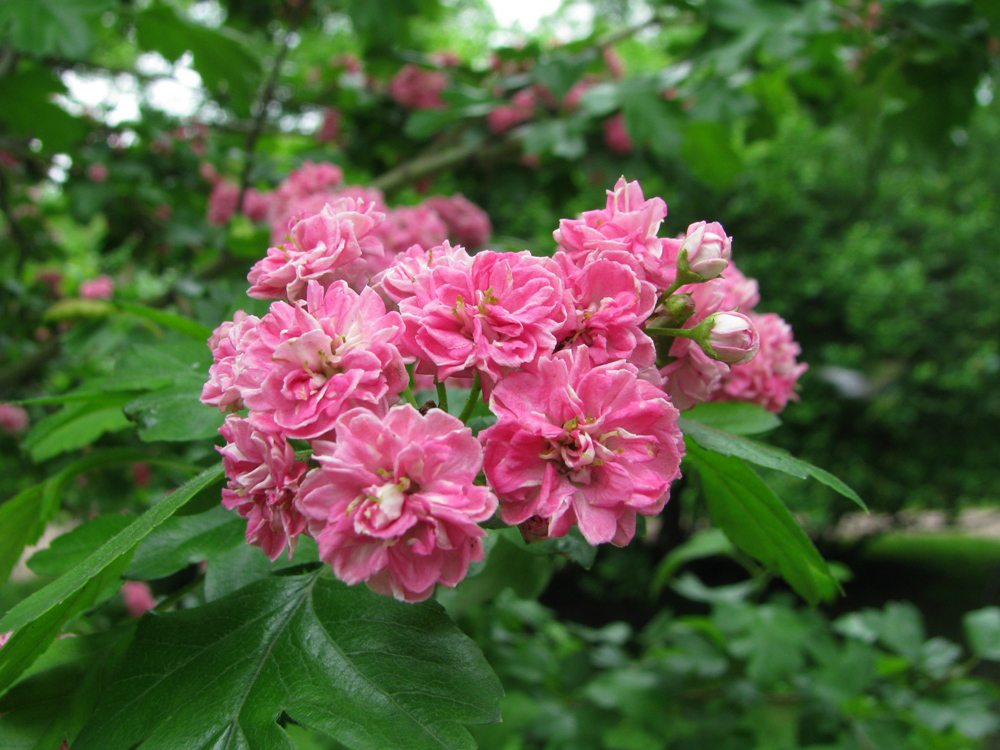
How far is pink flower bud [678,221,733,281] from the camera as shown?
0.84 m

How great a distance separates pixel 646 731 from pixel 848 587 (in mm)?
7991

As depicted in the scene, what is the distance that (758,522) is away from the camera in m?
0.98

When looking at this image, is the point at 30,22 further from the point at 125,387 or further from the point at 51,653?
the point at 51,653

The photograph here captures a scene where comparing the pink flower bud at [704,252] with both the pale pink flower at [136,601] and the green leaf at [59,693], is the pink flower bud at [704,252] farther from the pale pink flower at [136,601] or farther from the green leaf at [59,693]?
the pale pink flower at [136,601]

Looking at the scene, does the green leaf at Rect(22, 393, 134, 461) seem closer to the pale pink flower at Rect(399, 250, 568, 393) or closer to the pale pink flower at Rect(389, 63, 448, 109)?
the pale pink flower at Rect(399, 250, 568, 393)

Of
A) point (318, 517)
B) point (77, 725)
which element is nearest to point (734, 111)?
point (318, 517)

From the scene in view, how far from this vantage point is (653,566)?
29.3ft

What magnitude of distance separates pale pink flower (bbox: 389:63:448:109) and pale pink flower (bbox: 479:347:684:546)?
2.92 meters

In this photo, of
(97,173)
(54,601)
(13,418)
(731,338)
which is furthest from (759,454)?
(13,418)

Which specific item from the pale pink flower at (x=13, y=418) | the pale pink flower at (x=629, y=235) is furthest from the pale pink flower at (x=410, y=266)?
the pale pink flower at (x=13, y=418)

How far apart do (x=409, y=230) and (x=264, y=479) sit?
1408mm

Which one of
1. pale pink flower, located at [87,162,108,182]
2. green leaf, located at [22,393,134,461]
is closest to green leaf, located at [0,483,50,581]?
green leaf, located at [22,393,134,461]

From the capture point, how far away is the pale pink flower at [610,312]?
0.79 m

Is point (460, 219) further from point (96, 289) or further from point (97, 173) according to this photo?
point (96, 289)
